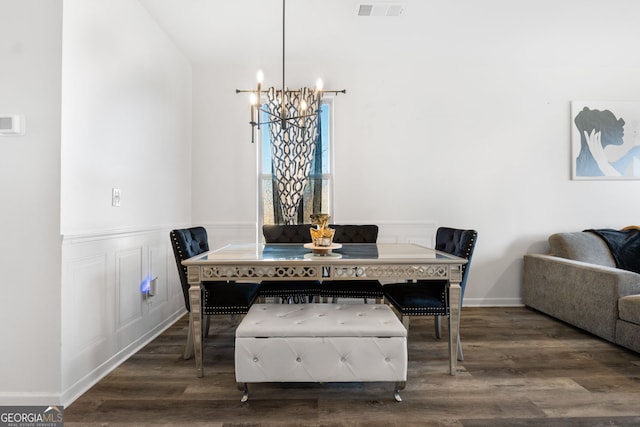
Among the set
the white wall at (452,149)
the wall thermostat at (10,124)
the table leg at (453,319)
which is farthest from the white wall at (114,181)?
the table leg at (453,319)

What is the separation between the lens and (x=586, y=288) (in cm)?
308

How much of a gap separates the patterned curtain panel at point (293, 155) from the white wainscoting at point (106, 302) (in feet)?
4.21

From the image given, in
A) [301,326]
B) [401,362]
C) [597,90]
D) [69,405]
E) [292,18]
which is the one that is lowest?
[69,405]

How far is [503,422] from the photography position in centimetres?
178

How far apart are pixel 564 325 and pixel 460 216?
4.60 feet

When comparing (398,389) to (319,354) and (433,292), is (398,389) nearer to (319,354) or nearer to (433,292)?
(319,354)

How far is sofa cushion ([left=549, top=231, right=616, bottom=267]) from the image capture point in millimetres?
3553

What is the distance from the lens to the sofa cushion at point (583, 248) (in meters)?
3.55

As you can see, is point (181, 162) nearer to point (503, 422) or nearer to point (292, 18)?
point (292, 18)

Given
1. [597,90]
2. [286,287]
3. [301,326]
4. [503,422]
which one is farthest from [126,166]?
[597,90]

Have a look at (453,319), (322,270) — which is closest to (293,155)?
(322,270)

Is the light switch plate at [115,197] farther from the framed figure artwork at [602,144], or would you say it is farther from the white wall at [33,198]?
the framed figure artwork at [602,144]

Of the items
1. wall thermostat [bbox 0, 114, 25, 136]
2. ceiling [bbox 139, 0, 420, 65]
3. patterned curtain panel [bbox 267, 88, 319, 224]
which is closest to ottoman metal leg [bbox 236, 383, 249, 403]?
wall thermostat [bbox 0, 114, 25, 136]

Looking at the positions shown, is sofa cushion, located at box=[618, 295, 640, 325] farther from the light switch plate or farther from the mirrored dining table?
the light switch plate
